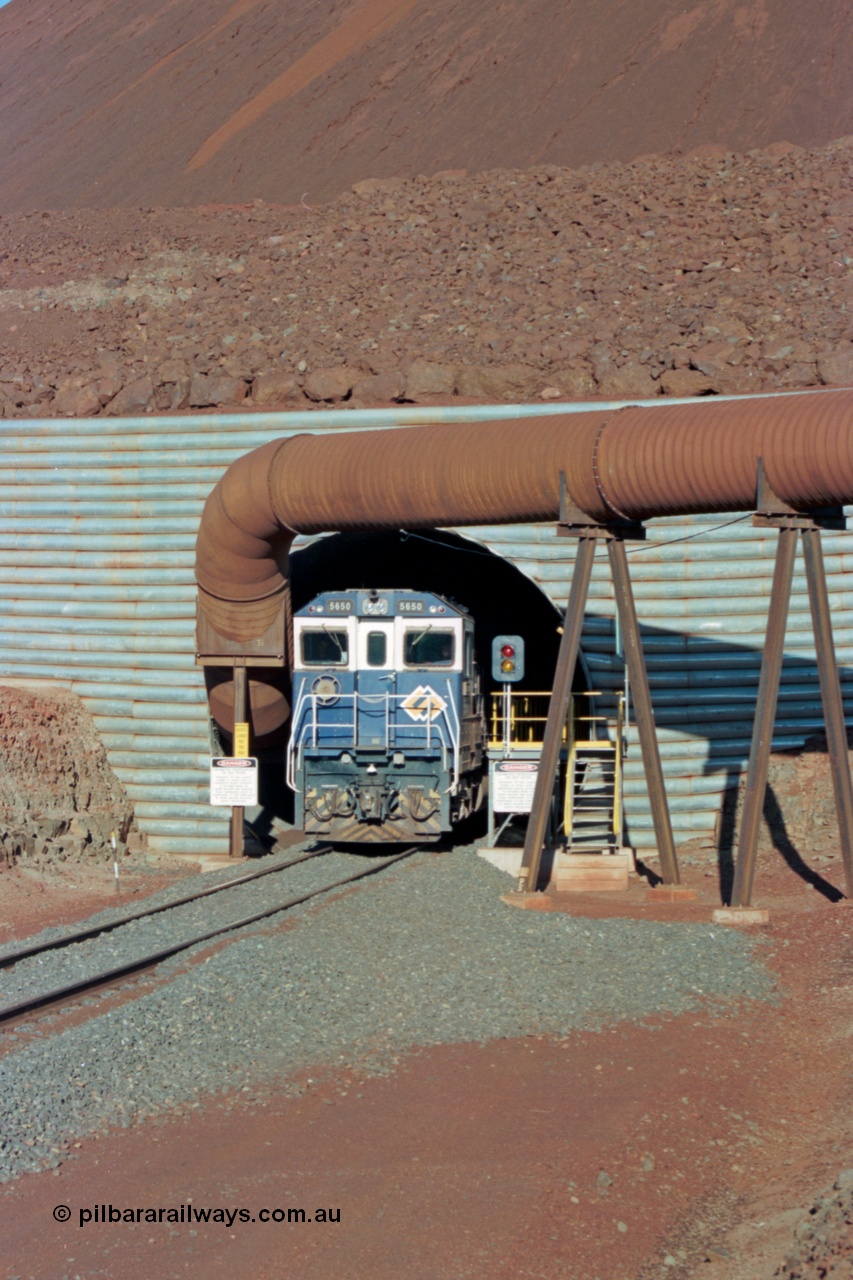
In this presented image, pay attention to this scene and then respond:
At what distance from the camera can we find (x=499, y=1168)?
8.68 m

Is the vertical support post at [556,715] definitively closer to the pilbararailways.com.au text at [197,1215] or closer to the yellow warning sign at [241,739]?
the yellow warning sign at [241,739]

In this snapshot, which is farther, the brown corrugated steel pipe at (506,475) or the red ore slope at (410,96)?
the red ore slope at (410,96)

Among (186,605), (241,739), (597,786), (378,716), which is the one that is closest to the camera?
(597,786)

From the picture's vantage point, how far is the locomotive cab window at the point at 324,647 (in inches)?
858

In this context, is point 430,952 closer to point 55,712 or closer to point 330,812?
point 330,812

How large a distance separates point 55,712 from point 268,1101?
13.7 m

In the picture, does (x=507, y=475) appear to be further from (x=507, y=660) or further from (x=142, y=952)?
(x=142, y=952)

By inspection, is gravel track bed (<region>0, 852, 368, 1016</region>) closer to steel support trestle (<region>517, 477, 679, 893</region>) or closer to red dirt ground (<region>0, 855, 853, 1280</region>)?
steel support trestle (<region>517, 477, 679, 893</region>)

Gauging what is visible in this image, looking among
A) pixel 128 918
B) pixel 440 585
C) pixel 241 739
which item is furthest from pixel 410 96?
pixel 128 918

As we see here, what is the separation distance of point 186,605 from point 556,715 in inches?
318

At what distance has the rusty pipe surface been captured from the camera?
14867 millimetres

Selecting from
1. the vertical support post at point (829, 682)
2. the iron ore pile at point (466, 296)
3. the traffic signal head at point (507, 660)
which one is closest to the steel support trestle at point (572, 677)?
the vertical support post at point (829, 682)

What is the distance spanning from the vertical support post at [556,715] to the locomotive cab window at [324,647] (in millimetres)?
5715

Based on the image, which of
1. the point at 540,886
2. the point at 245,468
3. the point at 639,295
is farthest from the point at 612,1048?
the point at 639,295
